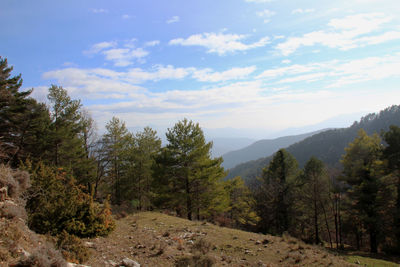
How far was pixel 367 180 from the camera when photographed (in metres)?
19.1

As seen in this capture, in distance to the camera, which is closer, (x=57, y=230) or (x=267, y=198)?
(x=57, y=230)

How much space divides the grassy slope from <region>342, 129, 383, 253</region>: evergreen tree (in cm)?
1160

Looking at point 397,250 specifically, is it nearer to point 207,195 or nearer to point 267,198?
point 267,198

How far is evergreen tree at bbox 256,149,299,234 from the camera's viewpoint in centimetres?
2498

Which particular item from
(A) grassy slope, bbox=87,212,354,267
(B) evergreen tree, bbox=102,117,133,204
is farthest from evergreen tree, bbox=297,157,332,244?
(B) evergreen tree, bbox=102,117,133,204

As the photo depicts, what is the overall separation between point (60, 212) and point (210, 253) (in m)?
5.76

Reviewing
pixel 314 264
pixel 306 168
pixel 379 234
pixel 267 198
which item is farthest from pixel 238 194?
pixel 314 264

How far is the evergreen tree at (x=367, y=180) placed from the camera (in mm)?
18844

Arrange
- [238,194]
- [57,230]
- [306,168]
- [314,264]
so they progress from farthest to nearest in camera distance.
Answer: [238,194]
[306,168]
[314,264]
[57,230]

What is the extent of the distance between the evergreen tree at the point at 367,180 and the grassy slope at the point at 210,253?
1160cm

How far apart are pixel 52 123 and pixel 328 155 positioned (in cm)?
14508

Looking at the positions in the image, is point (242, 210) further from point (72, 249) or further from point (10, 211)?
point (10, 211)

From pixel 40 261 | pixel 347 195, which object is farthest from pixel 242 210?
pixel 40 261

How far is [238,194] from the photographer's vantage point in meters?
33.1
